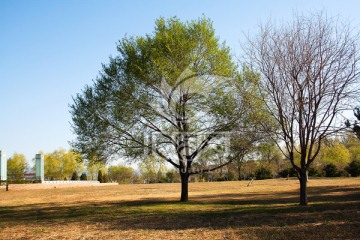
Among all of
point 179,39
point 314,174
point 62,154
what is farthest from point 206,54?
point 62,154

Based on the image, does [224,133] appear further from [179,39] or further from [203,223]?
[203,223]

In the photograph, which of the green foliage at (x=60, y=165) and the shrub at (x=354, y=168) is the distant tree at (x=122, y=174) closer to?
the green foliage at (x=60, y=165)

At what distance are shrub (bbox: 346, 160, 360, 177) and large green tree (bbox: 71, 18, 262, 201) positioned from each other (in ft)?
133

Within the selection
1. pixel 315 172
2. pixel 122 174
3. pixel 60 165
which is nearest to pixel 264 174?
pixel 315 172

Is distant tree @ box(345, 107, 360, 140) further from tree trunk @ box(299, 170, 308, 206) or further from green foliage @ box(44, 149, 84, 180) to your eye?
green foliage @ box(44, 149, 84, 180)

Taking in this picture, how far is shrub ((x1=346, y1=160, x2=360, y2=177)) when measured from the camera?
169 ft

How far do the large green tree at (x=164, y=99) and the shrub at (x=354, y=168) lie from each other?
133 ft

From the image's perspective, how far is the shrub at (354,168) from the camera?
51516 mm

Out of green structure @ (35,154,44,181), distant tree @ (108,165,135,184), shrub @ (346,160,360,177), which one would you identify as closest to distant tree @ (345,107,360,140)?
shrub @ (346,160,360,177)

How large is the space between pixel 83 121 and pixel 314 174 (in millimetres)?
47980

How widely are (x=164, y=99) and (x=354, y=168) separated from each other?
144ft

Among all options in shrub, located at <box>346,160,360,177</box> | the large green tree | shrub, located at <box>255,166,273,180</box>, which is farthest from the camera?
shrub, located at <box>255,166,273,180</box>

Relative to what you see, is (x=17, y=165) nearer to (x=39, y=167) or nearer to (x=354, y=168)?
(x=39, y=167)

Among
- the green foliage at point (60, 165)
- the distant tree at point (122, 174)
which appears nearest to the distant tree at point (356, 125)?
the distant tree at point (122, 174)
